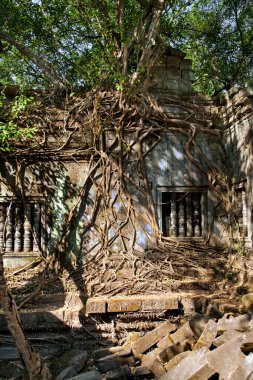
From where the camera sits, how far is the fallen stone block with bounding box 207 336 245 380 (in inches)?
117

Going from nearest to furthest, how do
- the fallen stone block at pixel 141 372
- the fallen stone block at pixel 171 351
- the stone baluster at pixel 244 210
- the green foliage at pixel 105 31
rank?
the fallen stone block at pixel 141 372 → the fallen stone block at pixel 171 351 → the stone baluster at pixel 244 210 → the green foliage at pixel 105 31

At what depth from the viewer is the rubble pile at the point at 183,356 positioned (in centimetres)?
303

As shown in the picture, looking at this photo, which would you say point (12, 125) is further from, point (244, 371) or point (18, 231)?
point (244, 371)

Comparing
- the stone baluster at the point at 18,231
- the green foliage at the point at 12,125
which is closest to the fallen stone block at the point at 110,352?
the stone baluster at the point at 18,231

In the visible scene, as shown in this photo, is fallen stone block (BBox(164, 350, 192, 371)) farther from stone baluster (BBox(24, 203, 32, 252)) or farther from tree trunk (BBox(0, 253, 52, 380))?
stone baluster (BBox(24, 203, 32, 252))

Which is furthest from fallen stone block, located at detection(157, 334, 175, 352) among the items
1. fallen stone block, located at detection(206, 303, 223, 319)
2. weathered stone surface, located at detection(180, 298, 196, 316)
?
weathered stone surface, located at detection(180, 298, 196, 316)

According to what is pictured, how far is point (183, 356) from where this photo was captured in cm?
362

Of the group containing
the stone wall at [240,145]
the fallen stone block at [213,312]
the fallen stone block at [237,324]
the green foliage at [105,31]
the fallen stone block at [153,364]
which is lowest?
the fallen stone block at [153,364]

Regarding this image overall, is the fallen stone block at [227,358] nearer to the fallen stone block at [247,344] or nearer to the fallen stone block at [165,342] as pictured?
the fallen stone block at [247,344]

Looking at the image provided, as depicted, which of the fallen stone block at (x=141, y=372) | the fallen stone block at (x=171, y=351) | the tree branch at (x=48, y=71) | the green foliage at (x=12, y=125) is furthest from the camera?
the tree branch at (x=48, y=71)

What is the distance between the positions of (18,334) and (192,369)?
4.95 feet

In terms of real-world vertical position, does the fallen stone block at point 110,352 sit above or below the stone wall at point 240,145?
below

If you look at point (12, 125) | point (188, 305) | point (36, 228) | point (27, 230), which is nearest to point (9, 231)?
point (27, 230)

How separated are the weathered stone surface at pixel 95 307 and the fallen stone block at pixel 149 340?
32.0 inches
